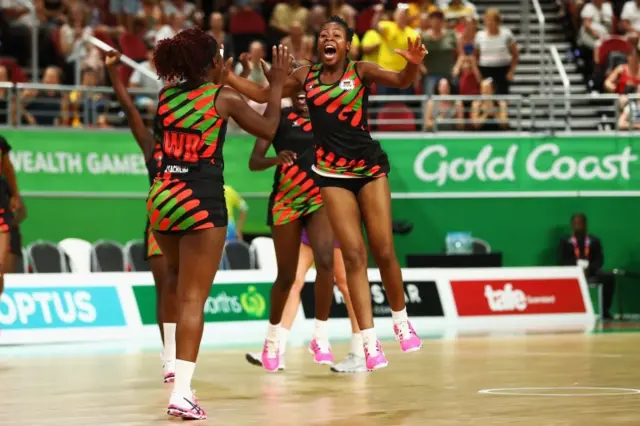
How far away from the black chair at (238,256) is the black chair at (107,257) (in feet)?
4.97

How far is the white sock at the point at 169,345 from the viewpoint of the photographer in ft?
33.2

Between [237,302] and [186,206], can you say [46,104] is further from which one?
[186,206]

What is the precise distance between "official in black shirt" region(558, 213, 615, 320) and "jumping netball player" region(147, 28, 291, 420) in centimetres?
1374

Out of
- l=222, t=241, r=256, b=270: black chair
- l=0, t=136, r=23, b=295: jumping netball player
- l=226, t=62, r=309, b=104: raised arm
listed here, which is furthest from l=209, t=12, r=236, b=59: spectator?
l=226, t=62, r=309, b=104: raised arm

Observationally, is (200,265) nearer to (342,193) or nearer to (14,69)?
(342,193)

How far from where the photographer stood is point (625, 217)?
73.0 feet

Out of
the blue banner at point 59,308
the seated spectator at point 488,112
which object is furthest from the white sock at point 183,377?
the seated spectator at point 488,112

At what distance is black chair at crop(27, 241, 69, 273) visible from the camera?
18.6 m

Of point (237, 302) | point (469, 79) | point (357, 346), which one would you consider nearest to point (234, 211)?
point (237, 302)

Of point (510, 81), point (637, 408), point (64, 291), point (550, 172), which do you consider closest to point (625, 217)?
point (550, 172)

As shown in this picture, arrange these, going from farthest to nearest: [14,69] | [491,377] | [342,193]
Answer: [14,69] < [491,377] < [342,193]

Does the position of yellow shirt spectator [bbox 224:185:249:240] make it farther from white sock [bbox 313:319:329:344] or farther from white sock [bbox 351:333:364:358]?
white sock [bbox 351:333:364:358]

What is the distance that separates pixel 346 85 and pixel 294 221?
63.0 inches

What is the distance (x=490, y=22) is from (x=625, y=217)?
13.1ft
